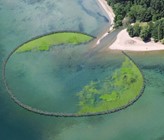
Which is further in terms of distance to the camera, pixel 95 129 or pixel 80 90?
pixel 80 90

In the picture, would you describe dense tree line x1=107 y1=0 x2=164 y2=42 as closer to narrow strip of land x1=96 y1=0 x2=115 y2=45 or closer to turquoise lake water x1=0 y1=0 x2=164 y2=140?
narrow strip of land x1=96 y1=0 x2=115 y2=45

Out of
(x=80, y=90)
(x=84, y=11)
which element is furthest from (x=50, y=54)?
(x=84, y=11)

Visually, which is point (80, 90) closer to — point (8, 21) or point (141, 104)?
point (141, 104)

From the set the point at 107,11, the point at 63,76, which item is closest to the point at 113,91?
the point at 63,76

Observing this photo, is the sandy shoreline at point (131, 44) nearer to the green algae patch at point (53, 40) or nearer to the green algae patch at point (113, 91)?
the green algae patch at point (53, 40)

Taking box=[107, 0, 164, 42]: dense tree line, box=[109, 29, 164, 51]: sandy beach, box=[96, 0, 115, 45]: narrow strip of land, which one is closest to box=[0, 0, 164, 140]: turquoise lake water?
box=[96, 0, 115, 45]: narrow strip of land

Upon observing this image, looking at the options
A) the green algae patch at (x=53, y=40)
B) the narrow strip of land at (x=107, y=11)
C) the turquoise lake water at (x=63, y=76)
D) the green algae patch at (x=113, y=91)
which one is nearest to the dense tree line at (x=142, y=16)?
the narrow strip of land at (x=107, y=11)

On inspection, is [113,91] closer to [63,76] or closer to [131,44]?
[63,76]
